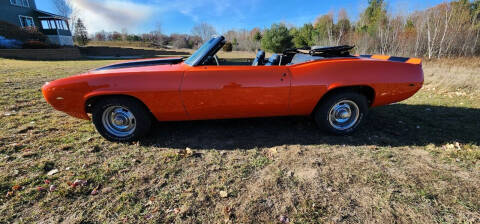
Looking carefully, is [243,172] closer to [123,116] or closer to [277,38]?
[123,116]

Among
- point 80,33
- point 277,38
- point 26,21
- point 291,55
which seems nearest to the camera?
point 291,55

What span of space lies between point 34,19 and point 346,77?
1446 inches

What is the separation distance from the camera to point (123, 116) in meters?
2.75

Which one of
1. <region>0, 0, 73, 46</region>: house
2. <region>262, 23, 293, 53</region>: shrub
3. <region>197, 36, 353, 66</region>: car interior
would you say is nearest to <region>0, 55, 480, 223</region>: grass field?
<region>197, 36, 353, 66</region>: car interior

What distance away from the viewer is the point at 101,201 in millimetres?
1824

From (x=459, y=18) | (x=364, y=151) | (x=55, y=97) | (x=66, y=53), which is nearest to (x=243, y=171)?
(x=364, y=151)

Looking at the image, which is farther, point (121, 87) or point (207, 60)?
point (207, 60)

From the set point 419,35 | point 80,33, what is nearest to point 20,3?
point 80,33

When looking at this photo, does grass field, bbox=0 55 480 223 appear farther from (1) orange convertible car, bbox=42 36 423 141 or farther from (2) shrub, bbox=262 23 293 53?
(2) shrub, bbox=262 23 293 53

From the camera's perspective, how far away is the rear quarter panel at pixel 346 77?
2.68m

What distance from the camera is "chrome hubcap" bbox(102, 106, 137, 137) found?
108 inches

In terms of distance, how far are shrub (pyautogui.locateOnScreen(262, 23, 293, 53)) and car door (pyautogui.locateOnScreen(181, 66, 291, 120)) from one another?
21.5 m

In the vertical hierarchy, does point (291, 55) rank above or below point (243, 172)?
above

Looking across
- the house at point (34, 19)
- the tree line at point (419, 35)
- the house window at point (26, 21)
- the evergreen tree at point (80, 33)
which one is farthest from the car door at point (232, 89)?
the evergreen tree at point (80, 33)
